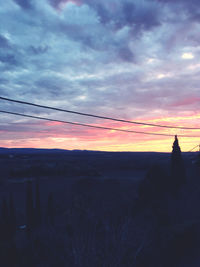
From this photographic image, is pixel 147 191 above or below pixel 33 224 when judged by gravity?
above

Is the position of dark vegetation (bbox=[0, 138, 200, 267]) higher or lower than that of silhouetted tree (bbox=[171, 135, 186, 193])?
lower

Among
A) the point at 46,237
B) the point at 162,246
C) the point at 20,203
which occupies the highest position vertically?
the point at 46,237

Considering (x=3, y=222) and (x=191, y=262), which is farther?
(x=3, y=222)

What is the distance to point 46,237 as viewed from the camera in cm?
2042

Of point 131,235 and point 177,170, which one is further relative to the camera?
point 177,170

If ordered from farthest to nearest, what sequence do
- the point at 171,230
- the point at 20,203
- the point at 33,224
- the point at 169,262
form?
the point at 20,203 → the point at 33,224 → the point at 171,230 → the point at 169,262

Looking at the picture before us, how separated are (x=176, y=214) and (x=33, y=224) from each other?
73.3ft

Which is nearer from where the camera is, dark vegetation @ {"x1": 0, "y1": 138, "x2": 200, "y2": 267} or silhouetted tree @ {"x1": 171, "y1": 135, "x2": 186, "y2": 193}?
dark vegetation @ {"x1": 0, "y1": 138, "x2": 200, "y2": 267}

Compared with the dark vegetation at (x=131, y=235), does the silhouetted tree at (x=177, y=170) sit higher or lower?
higher

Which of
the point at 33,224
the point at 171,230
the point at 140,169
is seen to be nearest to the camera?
the point at 171,230

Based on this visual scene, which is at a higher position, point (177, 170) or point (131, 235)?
point (177, 170)

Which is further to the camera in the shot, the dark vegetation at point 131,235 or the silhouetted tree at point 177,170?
the silhouetted tree at point 177,170

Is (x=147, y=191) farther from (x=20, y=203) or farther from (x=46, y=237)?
(x=20, y=203)

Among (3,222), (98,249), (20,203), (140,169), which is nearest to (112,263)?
(98,249)
